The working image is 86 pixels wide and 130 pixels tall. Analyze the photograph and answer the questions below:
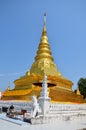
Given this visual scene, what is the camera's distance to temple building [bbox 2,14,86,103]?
25.0 m

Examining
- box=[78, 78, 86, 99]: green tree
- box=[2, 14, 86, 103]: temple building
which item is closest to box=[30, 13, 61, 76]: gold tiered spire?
box=[2, 14, 86, 103]: temple building

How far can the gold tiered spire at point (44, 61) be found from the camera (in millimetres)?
29406

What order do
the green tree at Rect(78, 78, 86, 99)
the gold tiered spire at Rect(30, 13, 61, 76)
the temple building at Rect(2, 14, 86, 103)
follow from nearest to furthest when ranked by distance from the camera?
the temple building at Rect(2, 14, 86, 103), the gold tiered spire at Rect(30, 13, 61, 76), the green tree at Rect(78, 78, 86, 99)

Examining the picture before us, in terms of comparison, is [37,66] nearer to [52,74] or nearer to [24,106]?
[52,74]

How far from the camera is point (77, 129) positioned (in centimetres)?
1120

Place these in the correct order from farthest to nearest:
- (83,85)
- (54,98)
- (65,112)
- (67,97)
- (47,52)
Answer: (83,85) → (47,52) → (67,97) → (54,98) → (65,112)

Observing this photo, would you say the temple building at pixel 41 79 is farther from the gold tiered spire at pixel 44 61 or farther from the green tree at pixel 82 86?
the green tree at pixel 82 86

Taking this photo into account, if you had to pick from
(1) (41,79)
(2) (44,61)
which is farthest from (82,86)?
(1) (41,79)

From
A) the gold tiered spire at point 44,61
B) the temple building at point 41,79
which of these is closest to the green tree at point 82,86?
the temple building at point 41,79

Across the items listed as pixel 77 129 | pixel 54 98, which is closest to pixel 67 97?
pixel 54 98

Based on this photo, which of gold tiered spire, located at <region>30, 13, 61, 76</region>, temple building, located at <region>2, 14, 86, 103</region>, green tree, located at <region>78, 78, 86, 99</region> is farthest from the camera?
green tree, located at <region>78, 78, 86, 99</region>

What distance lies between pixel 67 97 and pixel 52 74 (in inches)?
163

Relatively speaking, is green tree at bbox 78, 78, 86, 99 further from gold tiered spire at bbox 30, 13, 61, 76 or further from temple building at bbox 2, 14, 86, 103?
gold tiered spire at bbox 30, 13, 61, 76

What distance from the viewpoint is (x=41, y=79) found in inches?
1083
